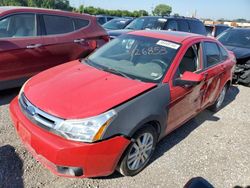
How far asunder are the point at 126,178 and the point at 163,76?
1.30 meters

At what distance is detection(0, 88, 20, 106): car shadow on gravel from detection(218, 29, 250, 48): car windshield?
6.39m

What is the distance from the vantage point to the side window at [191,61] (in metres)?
3.47

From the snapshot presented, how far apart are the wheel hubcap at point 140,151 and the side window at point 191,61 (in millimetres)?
957

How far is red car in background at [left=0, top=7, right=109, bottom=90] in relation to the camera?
4.46 meters

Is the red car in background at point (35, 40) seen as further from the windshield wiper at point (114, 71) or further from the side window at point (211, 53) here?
the side window at point (211, 53)

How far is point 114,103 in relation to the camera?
8.45ft

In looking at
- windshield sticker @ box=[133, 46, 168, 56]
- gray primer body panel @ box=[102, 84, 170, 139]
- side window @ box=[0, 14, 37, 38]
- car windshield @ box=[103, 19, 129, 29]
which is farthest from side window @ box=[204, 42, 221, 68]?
car windshield @ box=[103, 19, 129, 29]

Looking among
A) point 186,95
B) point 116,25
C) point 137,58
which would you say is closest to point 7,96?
point 137,58

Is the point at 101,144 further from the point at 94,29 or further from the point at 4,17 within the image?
the point at 94,29

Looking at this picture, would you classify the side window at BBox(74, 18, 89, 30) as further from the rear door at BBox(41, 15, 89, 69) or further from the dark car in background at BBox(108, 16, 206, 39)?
the dark car in background at BBox(108, 16, 206, 39)

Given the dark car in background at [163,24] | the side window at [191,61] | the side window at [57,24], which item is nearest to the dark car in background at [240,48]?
the dark car in background at [163,24]

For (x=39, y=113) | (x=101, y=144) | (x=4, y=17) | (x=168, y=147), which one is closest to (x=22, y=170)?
(x=39, y=113)

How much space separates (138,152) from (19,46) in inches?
117

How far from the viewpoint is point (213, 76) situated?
13.9ft
